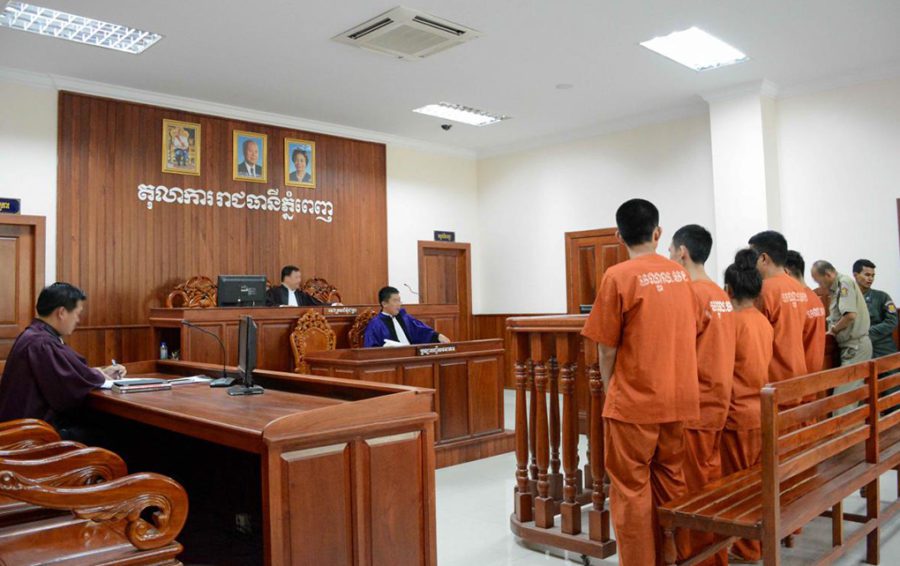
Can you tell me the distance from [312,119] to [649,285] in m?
6.90

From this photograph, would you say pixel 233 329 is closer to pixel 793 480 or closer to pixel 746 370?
pixel 746 370

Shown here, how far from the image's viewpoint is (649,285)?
256 cm

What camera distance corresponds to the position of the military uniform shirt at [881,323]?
564 centimetres

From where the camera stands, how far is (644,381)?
2545 millimetres

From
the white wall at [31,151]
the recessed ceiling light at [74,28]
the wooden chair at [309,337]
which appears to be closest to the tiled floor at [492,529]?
the wooden chair at [309,337]

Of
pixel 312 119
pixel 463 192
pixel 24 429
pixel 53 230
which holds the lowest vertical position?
pixel 24 429

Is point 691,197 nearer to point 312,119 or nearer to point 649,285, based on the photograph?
point 312,119

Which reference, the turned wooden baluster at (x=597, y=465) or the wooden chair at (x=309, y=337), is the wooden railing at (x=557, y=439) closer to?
the turned wooden baluster at (x=597, y=465)

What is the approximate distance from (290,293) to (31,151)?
2941 mm

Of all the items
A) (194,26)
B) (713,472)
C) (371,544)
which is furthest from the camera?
(194,26)

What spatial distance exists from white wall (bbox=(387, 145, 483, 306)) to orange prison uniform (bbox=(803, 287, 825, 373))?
253 inches

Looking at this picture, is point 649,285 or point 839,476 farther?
point 839,476

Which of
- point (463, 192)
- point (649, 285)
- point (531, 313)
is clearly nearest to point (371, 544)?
point (649, 285)

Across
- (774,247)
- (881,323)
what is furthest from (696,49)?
(774,247)
